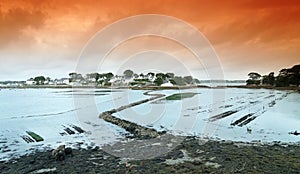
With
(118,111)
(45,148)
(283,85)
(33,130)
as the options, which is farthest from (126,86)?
(45,148)

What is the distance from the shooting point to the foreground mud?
8.84 meters

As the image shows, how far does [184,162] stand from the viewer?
9.62 meters

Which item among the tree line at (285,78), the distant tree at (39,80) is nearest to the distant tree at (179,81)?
the tree line at (285,78)

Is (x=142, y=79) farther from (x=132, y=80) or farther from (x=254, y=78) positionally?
(x=254, y=78)

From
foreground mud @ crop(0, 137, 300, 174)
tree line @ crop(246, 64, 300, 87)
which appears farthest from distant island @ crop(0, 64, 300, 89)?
foreground mud @ crop(0, 137, 300, 174)

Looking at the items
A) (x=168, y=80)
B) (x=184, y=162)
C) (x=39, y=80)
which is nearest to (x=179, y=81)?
(x=168, y=80)

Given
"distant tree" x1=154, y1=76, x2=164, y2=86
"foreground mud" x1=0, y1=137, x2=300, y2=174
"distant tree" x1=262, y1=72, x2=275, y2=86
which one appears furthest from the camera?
"distant tree" x1=154, y1=76, x2=164, y2=86

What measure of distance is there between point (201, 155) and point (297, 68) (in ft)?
221

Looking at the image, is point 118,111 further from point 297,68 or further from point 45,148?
point 297,68

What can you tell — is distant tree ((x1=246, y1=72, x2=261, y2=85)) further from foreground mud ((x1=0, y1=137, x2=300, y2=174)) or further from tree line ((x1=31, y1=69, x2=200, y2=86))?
foreground mud ((x1=0, y1=137, x2=300, y2=174))

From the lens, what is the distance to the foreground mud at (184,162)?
8.84 meters

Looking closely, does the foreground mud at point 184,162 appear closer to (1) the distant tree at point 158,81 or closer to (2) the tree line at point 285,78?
(2) the tree line at point 285,78

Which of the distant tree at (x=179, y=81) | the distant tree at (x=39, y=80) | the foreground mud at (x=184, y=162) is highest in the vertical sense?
the distant tree at (x=39, y=80)

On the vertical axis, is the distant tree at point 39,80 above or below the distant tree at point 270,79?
above
